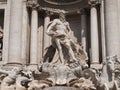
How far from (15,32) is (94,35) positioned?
4.92 metres

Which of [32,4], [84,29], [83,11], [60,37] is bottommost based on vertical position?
[60,37]

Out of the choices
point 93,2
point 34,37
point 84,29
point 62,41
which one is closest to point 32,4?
point 34,37

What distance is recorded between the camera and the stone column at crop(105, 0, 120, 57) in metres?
18.3

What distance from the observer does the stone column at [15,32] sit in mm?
19031

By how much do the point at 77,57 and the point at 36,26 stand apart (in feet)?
13.2

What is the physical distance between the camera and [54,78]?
15.7 m

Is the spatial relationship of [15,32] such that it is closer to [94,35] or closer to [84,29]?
[84,29]

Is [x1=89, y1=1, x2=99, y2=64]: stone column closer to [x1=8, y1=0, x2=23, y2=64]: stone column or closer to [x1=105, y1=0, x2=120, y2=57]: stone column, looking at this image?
[x1=105, y1=0, x2=120, y2=57]: stone column

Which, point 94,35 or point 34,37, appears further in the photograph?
point 34,37

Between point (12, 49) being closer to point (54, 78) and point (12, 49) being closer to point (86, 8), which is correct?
point (54, 78)

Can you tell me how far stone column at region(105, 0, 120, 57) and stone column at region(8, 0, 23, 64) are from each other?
Result: 17.5ft

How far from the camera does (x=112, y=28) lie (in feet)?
61.3

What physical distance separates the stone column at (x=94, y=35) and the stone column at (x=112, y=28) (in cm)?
104

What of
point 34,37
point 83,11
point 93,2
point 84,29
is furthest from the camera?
point 83,11
